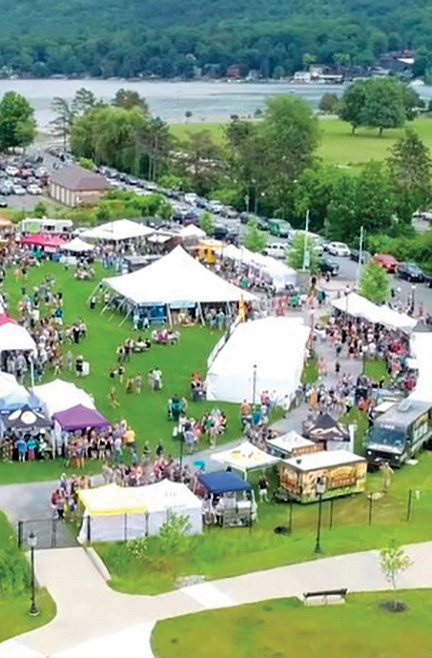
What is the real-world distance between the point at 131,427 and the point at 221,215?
35.7 m

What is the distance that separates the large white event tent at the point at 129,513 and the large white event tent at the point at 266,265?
2111 cm

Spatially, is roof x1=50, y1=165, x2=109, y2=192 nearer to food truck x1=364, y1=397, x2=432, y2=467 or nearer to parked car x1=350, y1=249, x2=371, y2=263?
parked car x1=350, y1=249, x2=371, y2=263

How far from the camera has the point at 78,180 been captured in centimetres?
6425

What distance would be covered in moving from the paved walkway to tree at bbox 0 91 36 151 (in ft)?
223

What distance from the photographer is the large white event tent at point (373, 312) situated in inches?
1346

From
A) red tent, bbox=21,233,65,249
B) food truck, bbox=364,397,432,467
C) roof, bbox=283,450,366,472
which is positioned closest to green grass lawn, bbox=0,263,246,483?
roof, bbox=283,450,366,472

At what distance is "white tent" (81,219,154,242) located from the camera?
4862cm

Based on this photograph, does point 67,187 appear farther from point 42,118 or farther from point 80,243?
point 42,118

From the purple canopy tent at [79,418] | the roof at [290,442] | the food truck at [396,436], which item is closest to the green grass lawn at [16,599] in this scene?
the purple canopy tent at [79,418]

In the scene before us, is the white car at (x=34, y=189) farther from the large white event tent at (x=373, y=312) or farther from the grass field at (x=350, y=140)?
the large white event tent at (x=373, y=312)

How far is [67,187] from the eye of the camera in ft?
210

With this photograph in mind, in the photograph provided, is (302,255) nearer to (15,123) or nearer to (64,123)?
(15,123)

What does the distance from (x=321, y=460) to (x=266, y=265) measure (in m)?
20.0

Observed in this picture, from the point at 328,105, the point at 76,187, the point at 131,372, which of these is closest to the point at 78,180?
the point at 76,187
